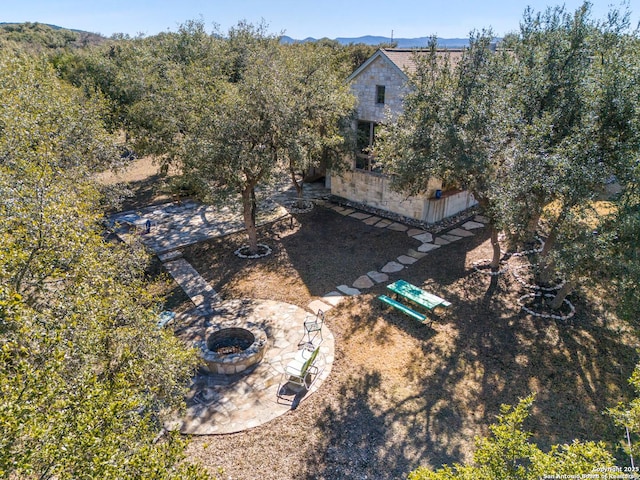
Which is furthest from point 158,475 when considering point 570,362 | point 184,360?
point 570,362

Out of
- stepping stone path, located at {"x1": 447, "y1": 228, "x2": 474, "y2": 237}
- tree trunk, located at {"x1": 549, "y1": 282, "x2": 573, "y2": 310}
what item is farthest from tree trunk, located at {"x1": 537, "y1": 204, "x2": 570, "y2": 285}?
stepping stone path, located at {"x1": 447, "y1": 228, "x2": 474, "y2": 237}

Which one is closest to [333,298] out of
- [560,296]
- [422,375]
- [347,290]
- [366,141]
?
[347,290]

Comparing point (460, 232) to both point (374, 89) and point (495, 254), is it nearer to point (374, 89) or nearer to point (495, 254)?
point (495, 254)

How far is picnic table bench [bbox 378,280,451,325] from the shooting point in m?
12.4

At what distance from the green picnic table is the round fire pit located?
16.0 feet

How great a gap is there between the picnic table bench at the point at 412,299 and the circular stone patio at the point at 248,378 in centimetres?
251

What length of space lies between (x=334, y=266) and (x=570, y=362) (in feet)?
28.7

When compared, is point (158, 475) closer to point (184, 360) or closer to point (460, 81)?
point (184, 360)

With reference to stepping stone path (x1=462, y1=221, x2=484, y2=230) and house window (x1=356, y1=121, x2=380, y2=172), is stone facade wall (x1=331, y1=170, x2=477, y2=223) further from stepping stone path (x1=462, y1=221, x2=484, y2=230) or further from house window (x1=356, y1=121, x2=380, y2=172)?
stepping stone path (x1=462, y1=221, x2=484, y2=230)

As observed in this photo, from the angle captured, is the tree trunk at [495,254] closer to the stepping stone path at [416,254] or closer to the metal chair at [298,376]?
the stepping stone path at [416,254]

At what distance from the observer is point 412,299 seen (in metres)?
12.8

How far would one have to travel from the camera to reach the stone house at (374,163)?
1945 centimetres

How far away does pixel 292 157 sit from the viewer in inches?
577

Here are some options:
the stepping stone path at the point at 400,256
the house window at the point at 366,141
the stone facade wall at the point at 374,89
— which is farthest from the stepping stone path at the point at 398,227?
the stone facade wall at the point at 374,89
